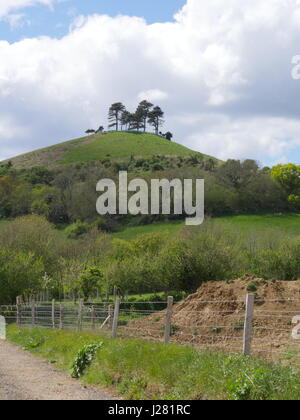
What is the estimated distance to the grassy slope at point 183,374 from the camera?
27.6 feet

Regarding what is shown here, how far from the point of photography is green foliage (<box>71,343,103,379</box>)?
13.8m

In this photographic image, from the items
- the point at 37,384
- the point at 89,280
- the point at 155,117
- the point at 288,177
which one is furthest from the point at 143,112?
the point at 37,384

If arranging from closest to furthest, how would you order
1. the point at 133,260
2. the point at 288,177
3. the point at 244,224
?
the point at 133,260 → the point at 244,224 → the point at 288,177

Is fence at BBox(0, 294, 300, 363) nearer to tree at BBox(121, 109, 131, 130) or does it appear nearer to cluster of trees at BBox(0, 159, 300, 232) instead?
cluster of trees at BBox(0, 159, 300, 232)

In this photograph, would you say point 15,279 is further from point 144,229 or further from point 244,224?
Answer: point 244,224

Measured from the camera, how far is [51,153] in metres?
165

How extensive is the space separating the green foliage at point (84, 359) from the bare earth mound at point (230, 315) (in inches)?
231

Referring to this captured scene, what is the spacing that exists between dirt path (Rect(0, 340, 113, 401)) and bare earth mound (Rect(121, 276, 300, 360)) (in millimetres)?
5334

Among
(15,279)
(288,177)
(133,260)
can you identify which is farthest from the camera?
(288,177)

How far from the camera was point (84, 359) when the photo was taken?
14.2 meters

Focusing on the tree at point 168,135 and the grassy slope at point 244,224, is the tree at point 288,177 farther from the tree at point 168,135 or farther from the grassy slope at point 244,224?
the tree at point 168,135

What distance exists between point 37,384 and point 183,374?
3694 millimetres

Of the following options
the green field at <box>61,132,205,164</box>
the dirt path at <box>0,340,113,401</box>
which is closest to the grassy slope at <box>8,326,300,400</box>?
the dirt path at <box>0,340,113,401</box>
